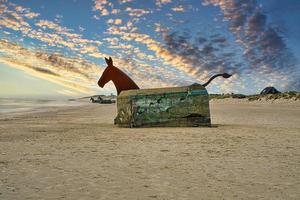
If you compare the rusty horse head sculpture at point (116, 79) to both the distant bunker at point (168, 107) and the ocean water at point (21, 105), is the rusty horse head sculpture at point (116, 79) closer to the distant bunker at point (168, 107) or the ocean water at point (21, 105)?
the distant bunker at point (168, 107)

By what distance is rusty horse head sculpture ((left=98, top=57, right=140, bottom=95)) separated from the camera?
13.3 m

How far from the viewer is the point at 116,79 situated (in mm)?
13445

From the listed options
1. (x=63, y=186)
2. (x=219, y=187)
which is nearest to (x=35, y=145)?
(x=63, y=186)

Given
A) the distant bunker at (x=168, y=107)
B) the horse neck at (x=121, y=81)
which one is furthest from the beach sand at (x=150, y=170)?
the horse neck at (x=121, y=81)

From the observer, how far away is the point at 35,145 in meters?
6.95

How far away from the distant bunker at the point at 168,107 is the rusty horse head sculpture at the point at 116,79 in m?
1.66

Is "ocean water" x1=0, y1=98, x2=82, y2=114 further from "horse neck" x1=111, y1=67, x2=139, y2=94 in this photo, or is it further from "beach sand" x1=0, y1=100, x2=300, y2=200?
"beach sand" x1=0, y1=100, x2=300, y2=200

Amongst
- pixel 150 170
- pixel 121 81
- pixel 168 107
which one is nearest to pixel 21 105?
pixel 121 81

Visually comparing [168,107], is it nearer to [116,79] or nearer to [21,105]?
[116,79]

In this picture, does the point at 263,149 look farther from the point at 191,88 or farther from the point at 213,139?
the point at 191,88

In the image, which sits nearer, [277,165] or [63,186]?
[63,186]

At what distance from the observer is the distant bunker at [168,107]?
444 inches

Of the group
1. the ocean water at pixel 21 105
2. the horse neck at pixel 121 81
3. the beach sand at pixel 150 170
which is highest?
the horse neck at pixel 121 81

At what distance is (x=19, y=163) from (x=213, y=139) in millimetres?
4597
